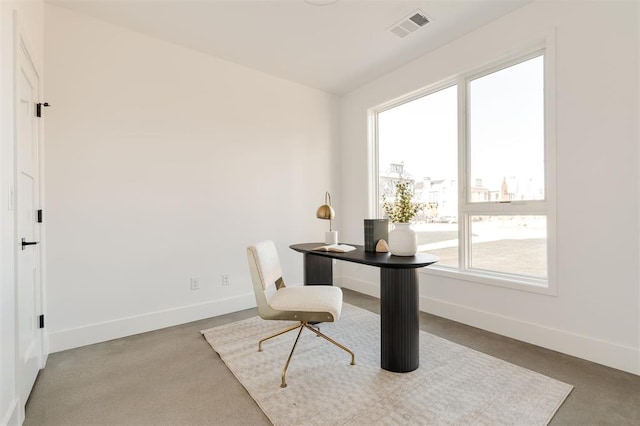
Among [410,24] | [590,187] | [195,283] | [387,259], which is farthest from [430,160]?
[195,283]

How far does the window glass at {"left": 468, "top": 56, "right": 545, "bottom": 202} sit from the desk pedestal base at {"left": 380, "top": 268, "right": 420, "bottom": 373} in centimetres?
145

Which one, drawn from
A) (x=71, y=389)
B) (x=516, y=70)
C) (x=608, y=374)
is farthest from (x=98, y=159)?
(x=608, y=374)

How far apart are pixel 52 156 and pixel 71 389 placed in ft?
5.92

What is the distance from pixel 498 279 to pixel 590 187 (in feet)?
3.37

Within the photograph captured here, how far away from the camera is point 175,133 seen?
3.15m

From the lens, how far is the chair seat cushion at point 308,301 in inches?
81.8

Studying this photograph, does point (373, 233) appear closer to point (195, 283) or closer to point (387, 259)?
point (387, 259)

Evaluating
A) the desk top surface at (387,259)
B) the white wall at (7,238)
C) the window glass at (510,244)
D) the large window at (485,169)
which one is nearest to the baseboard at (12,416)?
the white wall at (7,238)

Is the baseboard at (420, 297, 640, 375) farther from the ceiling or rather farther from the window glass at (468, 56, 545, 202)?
the ceiling

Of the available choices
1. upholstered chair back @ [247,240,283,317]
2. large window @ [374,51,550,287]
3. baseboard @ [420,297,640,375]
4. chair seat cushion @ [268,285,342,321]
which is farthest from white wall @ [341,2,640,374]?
upholstered chair back @ [247,240,283,317]

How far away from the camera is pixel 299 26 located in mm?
2875

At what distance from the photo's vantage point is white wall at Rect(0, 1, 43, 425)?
4.76 feet

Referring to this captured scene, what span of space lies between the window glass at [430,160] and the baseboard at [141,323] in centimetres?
228

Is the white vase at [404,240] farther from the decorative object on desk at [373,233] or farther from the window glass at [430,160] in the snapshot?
the window glass at [430,160]
